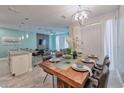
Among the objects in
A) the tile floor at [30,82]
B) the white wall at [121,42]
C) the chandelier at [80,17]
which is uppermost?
the chandelier at [80,17]

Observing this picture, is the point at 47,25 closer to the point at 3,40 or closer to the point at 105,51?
the point at 3,40

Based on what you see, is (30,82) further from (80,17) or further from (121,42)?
(121,42)

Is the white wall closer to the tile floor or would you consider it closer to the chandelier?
the tile floor

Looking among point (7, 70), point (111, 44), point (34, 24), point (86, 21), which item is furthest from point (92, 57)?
point (7, 70)

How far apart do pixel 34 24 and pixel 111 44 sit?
65.6 inches

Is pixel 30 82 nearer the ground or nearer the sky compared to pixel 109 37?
nearer the ground

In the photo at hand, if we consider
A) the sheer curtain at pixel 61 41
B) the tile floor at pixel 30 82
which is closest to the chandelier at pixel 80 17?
the sheer curtain at pixel 61 41

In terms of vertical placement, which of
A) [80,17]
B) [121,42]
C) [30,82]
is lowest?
[30,82]

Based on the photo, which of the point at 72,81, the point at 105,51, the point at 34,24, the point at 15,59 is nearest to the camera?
the point at 72,81

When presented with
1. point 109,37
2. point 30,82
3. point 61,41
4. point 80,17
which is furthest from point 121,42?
point 30,82

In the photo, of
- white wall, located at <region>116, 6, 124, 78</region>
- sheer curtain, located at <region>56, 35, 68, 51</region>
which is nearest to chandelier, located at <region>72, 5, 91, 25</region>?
sheer curtain, located at <region>56, 35, 68, 51</region>

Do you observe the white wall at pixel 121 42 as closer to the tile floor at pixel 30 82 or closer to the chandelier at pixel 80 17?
the tile floor at pixel 30 82

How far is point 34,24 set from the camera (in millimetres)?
2260
